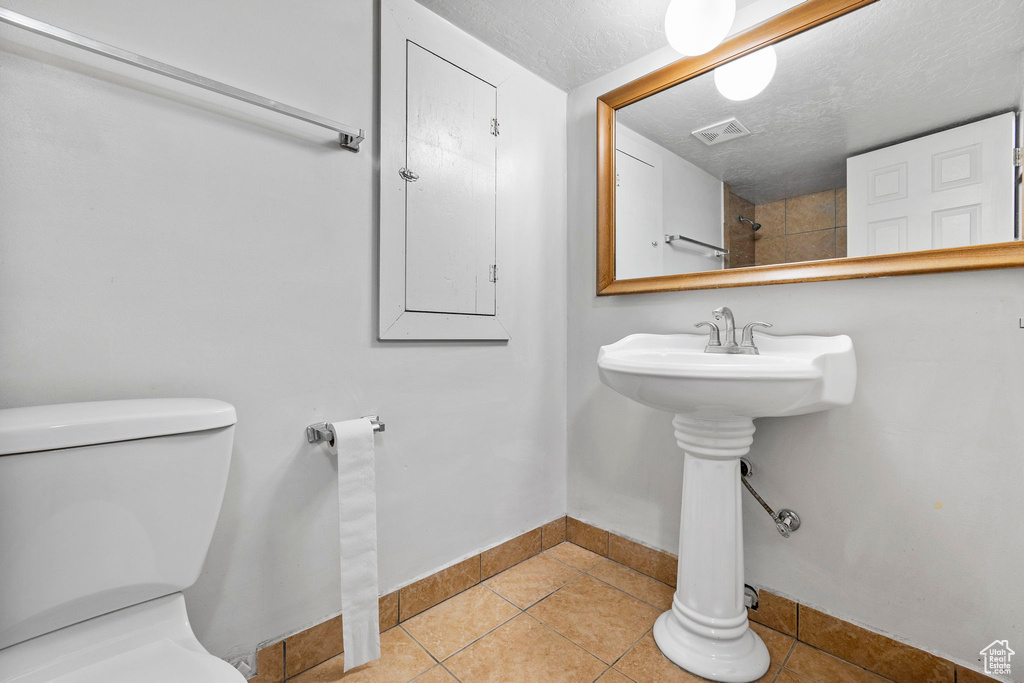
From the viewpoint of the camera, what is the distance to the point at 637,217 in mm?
1616

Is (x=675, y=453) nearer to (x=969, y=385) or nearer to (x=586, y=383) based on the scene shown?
(x=586, y=383)

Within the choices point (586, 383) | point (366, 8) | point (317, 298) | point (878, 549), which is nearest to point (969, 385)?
point (878, 549)

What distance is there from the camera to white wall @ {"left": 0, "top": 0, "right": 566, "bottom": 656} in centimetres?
81

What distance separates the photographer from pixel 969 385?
1023 millimetres

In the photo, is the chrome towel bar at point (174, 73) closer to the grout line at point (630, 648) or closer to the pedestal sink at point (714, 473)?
the pedestal sink at point (714, 473)

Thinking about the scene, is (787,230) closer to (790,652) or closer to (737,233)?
(737,233)

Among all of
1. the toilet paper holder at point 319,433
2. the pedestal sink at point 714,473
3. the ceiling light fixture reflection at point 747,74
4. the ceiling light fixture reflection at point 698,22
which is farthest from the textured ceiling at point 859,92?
the toilet paper holder at point 319,433

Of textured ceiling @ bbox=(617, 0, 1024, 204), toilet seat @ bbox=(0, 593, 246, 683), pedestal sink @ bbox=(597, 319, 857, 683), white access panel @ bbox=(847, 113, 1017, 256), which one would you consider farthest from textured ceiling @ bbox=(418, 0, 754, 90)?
toilet seat @ bbox=(0, 593, 246, 683)

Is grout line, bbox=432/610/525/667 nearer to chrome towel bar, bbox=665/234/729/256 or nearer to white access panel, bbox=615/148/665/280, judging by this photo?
white access panel, bbox=615/148/665/280

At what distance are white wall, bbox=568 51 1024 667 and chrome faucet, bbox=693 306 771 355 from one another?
9 centimetres

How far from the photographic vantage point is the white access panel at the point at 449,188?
51.6 inches

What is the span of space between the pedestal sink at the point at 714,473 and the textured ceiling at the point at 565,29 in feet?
3.43

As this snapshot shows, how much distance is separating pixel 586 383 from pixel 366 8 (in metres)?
1.37

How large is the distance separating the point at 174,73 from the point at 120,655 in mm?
1021
